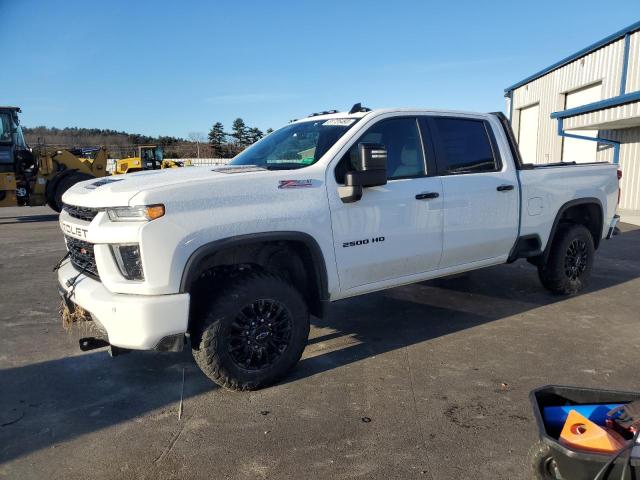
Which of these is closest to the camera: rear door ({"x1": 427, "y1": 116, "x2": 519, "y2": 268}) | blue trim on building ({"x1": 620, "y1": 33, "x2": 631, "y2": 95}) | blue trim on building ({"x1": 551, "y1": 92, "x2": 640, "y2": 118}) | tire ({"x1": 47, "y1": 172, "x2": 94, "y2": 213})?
rear door ({"x1": 427, "y1": 116, "x2": 519, "y2": 268})

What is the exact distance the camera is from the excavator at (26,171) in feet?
47.3

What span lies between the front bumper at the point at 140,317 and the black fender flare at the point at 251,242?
135mm

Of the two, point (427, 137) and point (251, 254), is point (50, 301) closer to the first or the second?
point (251, 254)

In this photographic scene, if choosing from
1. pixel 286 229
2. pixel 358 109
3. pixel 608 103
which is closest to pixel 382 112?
pixel 358 109

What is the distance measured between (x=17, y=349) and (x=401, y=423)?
11.4ft

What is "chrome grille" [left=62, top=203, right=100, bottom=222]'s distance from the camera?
11.1 ft

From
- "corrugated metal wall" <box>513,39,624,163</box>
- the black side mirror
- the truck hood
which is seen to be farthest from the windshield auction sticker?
"corrugated metal wall" <box>513,39,624,163</box>

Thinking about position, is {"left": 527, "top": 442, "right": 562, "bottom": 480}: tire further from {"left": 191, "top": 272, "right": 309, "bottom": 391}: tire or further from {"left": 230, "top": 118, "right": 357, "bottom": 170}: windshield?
{"left": 230, "top": 118, "right": 357, "bottom": 170}: windshield

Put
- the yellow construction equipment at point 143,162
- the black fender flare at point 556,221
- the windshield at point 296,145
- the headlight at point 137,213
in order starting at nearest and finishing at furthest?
the headlight at point 137,213
the windshield at point 296,145
the black fender flare at point 556,221
the yellow construction equipment at point 143,162

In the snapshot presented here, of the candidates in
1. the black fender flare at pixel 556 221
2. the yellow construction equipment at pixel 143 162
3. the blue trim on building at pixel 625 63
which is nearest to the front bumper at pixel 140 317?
the black fender flare at pixel 556 221

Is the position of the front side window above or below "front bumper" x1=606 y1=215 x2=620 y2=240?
above

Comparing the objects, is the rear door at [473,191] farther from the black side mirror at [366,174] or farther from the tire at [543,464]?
the tire at [543,464]

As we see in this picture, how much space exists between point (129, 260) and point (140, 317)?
1.18 ft

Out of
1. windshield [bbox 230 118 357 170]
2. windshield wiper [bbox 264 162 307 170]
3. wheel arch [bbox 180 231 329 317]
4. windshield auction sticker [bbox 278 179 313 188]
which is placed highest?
windshield [bbox 230 118 357 170]
